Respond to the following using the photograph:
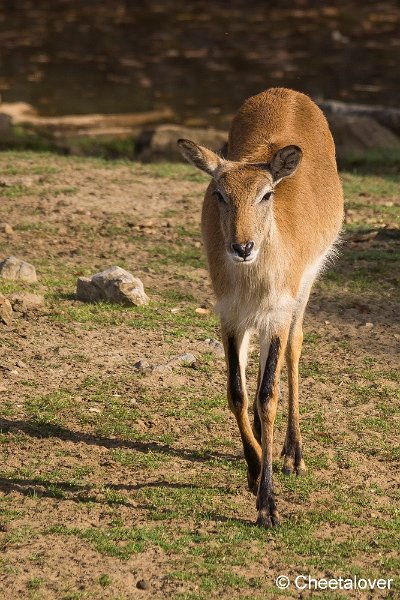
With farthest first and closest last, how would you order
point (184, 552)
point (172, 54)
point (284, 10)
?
point (284, 10) < point (172, 54) < point (184, 552)

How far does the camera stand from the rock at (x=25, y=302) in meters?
7.92

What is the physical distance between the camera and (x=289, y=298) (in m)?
5.98

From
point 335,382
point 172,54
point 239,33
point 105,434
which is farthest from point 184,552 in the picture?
point 239,33

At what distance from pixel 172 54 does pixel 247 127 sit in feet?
48.2

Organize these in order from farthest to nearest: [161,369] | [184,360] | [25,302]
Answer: [25,302]
[184,360]
[161,369]

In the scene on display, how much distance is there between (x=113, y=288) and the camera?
26.6ft

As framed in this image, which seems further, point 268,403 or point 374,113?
point 374,113

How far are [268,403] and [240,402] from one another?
0.52 feet

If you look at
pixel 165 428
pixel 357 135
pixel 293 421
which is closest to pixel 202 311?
pixel 165 428

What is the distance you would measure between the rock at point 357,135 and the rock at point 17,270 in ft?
18.3

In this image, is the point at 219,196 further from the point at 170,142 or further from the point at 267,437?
the point at 170,142

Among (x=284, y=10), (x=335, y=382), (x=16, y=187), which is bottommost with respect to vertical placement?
(x=284, y=10)

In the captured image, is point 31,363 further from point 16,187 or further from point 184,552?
point 16,187

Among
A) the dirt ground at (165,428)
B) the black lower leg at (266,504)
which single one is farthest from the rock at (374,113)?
the black lower leg at (266,504)
